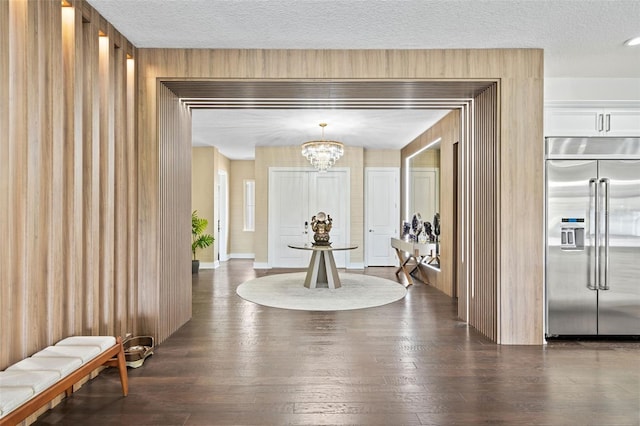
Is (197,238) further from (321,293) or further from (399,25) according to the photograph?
(399,25)

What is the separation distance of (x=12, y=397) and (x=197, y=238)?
685 cm

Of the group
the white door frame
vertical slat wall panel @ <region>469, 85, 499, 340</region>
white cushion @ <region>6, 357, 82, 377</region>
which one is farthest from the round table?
white cushion @ <region>6, 357, 82, 377</region>

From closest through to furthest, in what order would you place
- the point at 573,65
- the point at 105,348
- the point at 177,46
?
1. the point at 105,348
2. the point at 177,46
3. the point at 573,65

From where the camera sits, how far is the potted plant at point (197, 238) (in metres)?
7.90

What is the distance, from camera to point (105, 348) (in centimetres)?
241

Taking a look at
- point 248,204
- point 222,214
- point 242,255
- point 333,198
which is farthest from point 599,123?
point 242,255

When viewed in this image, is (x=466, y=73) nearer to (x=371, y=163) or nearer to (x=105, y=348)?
(x=105, y=348)

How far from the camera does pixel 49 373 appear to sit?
76.5 inches

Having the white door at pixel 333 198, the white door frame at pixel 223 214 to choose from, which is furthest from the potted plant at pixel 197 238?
the white door at pixel 333 198

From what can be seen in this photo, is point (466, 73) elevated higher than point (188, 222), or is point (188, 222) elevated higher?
point (466, 73)

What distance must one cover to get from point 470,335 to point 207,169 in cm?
664

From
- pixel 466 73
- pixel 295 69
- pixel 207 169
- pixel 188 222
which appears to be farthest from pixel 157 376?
pixel 207 169

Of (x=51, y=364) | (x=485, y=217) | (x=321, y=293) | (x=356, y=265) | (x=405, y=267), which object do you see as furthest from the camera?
(x=356, y=265)

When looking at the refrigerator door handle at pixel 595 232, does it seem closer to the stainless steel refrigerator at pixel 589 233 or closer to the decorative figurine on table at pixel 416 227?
the stainless steel refrigerator at pixel 589 233
